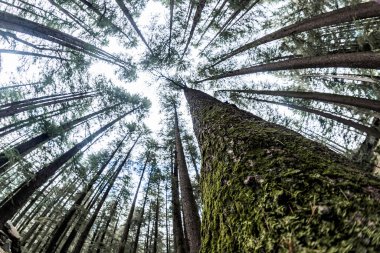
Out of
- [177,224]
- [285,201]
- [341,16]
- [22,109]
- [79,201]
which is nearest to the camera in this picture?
[285,201]

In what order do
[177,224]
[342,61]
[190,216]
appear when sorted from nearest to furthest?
1. [342,61]
2. [190,216]
3. [177,224]

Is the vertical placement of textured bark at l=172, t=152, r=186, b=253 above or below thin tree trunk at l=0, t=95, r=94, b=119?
below

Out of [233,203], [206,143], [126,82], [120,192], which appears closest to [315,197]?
[233,203]

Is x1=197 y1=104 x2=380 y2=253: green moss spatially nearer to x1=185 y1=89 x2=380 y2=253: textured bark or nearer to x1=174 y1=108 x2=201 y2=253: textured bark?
x1=185 y1=89 x2=380 y2=253: textured bark

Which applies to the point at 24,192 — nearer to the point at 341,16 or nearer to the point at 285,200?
the point at 285,200

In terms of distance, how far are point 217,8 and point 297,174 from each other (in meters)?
10.3

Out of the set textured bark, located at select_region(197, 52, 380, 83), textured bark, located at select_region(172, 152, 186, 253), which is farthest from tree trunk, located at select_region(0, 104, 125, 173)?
textured bark, located at select_region(197, 52, 380, 83)

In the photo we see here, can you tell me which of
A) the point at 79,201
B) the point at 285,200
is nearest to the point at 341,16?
the point at 285,200

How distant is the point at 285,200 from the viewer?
145 centimetres

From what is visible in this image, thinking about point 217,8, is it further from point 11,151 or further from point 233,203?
point 233,203

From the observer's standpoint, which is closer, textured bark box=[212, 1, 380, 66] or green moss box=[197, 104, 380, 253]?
green moss box=[197, 104, 380, 253]

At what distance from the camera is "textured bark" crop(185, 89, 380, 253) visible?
1.12 m

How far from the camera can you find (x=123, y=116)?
19000 mm

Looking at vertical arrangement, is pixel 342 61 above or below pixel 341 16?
below
